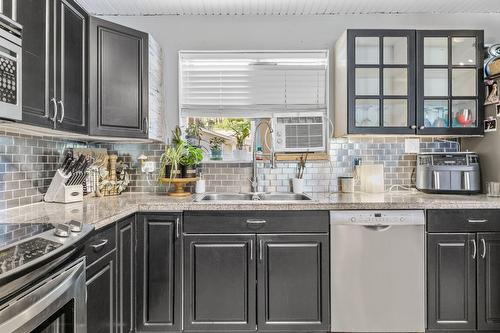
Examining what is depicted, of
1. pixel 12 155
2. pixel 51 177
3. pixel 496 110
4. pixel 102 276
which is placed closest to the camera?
pixel 102 276

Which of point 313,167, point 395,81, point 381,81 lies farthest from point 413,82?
point 313,167

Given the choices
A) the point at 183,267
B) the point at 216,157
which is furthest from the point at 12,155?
the point at 216,157

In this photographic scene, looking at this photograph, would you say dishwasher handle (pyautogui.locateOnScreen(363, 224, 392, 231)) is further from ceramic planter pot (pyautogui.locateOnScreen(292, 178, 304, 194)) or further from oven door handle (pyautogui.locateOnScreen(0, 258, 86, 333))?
oven door handle (pyautogui.locateOnScreen(0, 258, 86, 333))

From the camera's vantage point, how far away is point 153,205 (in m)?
2.13

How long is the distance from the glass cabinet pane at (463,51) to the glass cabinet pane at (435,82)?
0.42 ft

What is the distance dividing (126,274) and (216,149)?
129cm

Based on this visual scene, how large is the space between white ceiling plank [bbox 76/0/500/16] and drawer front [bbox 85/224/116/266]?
189 cm

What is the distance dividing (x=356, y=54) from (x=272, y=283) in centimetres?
181

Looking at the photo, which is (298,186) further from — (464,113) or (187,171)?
(464,113)

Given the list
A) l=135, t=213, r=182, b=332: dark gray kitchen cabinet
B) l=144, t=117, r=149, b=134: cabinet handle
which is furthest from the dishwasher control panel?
l=144, t=117, r=149, b=134: cabinet handle

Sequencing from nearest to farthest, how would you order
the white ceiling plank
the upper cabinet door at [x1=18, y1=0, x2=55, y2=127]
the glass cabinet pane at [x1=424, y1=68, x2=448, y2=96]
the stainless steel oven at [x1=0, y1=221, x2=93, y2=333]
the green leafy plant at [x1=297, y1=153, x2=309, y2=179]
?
the stainless steel oven at [x1=0, y1=221, x2=93, y2=333]
the upper cabinet door at [x1=18, y1=0, x2=55, y2=127]
the glass cabinet pane at [x1=424, y1=68, x2=448, y2=96]
the white ceiling plank
the green leafy plant at [x1=297, y1=153, x2=309, y2=179]

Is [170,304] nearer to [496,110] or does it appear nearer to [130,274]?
[130,274]

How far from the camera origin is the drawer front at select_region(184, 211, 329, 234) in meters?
2.13

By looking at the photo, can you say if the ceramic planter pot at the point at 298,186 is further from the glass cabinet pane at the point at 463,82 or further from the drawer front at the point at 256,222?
the glass cabinet pane at the point at 463,82
